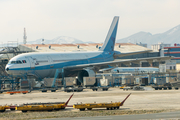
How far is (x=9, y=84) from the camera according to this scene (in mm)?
54219

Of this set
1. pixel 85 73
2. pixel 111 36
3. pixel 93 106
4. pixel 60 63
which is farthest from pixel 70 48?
pixel 93 106

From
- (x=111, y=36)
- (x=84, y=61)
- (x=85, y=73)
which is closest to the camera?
(x=85, y=73)

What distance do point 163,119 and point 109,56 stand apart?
153ft

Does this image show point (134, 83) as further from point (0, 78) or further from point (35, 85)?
point (0, 78)

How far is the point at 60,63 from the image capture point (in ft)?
182

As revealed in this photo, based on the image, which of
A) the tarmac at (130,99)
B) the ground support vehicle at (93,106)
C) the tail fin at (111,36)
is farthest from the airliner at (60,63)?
the ground support vehicle at (93,106)

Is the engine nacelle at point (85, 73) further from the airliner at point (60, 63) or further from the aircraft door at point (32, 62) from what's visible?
the aircraft door at point (32, 62)

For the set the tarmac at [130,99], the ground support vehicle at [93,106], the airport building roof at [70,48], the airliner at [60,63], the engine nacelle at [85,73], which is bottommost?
the tarmac at [130,99]

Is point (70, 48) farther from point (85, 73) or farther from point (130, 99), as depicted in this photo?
point (130, 99)


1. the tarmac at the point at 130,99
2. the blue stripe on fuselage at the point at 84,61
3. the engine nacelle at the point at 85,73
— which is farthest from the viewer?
the engine nacelle at the point at 85,73

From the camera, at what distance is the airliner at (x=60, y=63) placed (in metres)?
50.3

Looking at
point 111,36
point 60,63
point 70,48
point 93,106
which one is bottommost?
point 93,106

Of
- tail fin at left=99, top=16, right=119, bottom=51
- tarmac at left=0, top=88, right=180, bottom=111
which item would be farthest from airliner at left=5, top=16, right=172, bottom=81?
tarmac at left=0, top=88, right=180, bottom=111

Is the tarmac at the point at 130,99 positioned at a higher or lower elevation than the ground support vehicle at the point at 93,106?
lower
